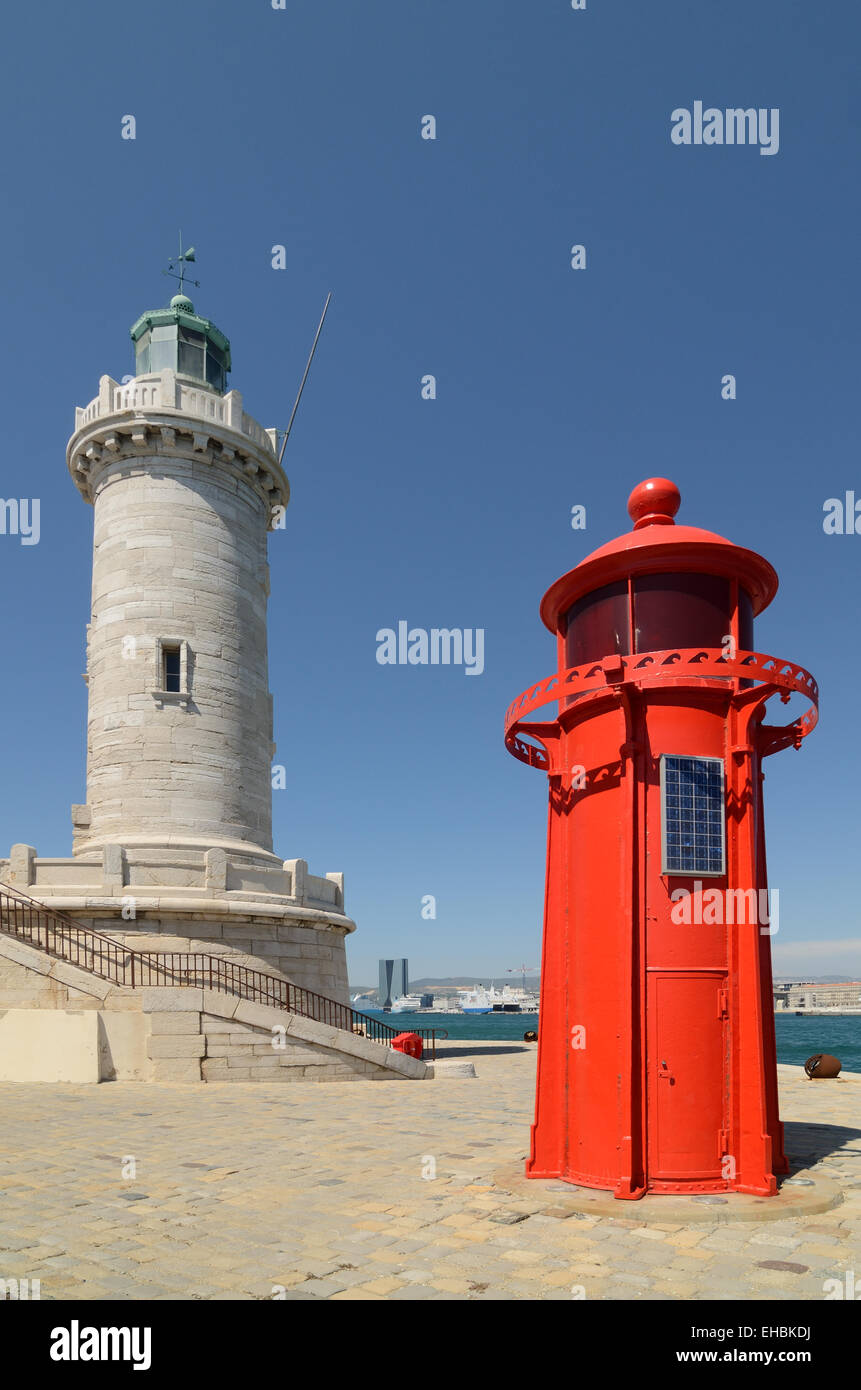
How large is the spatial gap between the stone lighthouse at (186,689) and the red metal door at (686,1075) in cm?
1377

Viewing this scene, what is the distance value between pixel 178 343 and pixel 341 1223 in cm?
2409

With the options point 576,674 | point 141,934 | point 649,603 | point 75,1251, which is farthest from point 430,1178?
point 141,934

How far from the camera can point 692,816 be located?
9.45 metres

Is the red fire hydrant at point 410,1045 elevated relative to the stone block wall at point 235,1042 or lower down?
lower down

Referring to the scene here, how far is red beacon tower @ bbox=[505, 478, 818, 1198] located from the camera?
29.3 ft

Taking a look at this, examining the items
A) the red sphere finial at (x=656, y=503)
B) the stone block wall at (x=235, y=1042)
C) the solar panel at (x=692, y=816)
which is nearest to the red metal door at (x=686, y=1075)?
the solar panel at (x=692, y=816)

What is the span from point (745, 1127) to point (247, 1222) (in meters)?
4.60

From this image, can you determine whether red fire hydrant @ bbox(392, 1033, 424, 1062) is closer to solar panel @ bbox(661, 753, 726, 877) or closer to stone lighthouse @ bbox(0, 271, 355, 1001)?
stone lighthouse @ bbox(0, 271, 355, 1001)

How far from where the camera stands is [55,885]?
67.2 ft

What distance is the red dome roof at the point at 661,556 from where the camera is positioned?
32.2 feet

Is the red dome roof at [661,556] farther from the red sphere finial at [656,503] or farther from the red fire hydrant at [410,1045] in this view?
the red fire hydrant at [410,1045]

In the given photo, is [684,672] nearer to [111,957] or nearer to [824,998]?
[111,957]

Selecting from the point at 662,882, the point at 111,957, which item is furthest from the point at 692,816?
the point at 111,957

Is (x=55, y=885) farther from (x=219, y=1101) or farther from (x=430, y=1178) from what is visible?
(x=430, y=1178)
